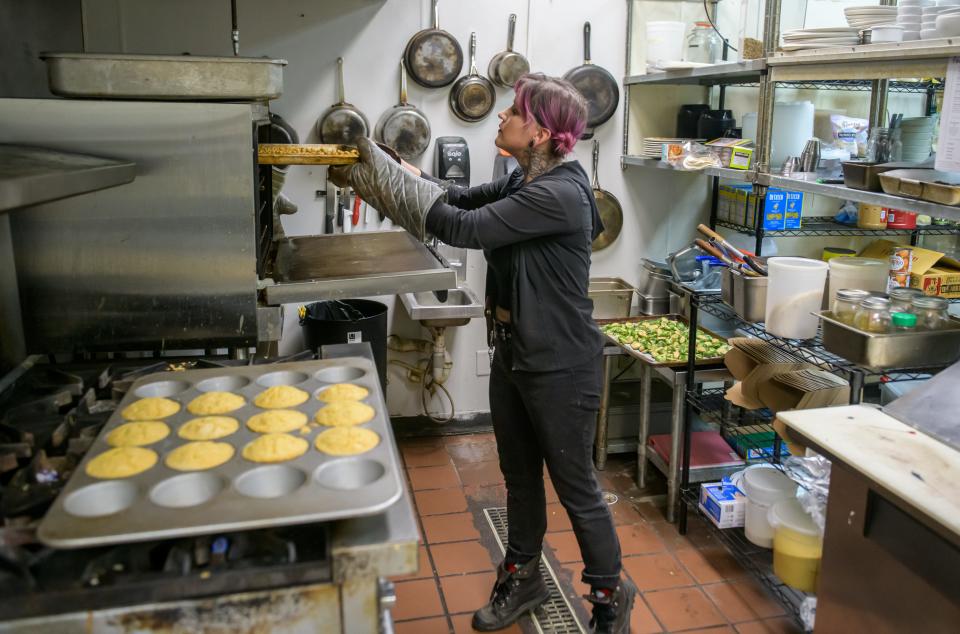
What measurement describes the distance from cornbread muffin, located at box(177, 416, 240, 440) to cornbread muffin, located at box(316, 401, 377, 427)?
0.18 meters

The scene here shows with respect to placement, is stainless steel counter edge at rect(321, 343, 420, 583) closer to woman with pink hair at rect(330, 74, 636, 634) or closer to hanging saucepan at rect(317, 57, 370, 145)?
woman with pink hair at rect(330, 74, 636, 634)

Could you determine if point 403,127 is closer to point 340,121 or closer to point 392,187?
point 340,121

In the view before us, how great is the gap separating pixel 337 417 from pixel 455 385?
248 centimetres

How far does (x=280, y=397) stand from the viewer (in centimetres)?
173

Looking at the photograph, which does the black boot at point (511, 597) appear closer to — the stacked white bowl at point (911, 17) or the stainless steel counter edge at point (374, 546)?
the stainless steel counter edge at point (374, 546)

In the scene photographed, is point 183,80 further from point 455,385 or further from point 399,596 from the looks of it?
point 455,385

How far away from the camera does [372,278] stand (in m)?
2.02

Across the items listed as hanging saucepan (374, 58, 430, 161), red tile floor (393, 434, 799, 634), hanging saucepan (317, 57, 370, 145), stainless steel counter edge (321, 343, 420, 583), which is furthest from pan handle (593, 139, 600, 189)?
stainless steel counter edge (321, 343, 420, 583)

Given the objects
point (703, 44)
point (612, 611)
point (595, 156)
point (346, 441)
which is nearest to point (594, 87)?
point (595, 156)

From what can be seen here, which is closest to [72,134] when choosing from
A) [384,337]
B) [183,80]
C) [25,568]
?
[183,80]

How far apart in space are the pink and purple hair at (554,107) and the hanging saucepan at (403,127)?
1.47 m

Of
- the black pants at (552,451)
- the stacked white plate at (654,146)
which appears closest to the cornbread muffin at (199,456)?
the black pants at (552,451)

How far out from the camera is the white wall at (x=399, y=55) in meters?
3.41

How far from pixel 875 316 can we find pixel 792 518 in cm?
75
